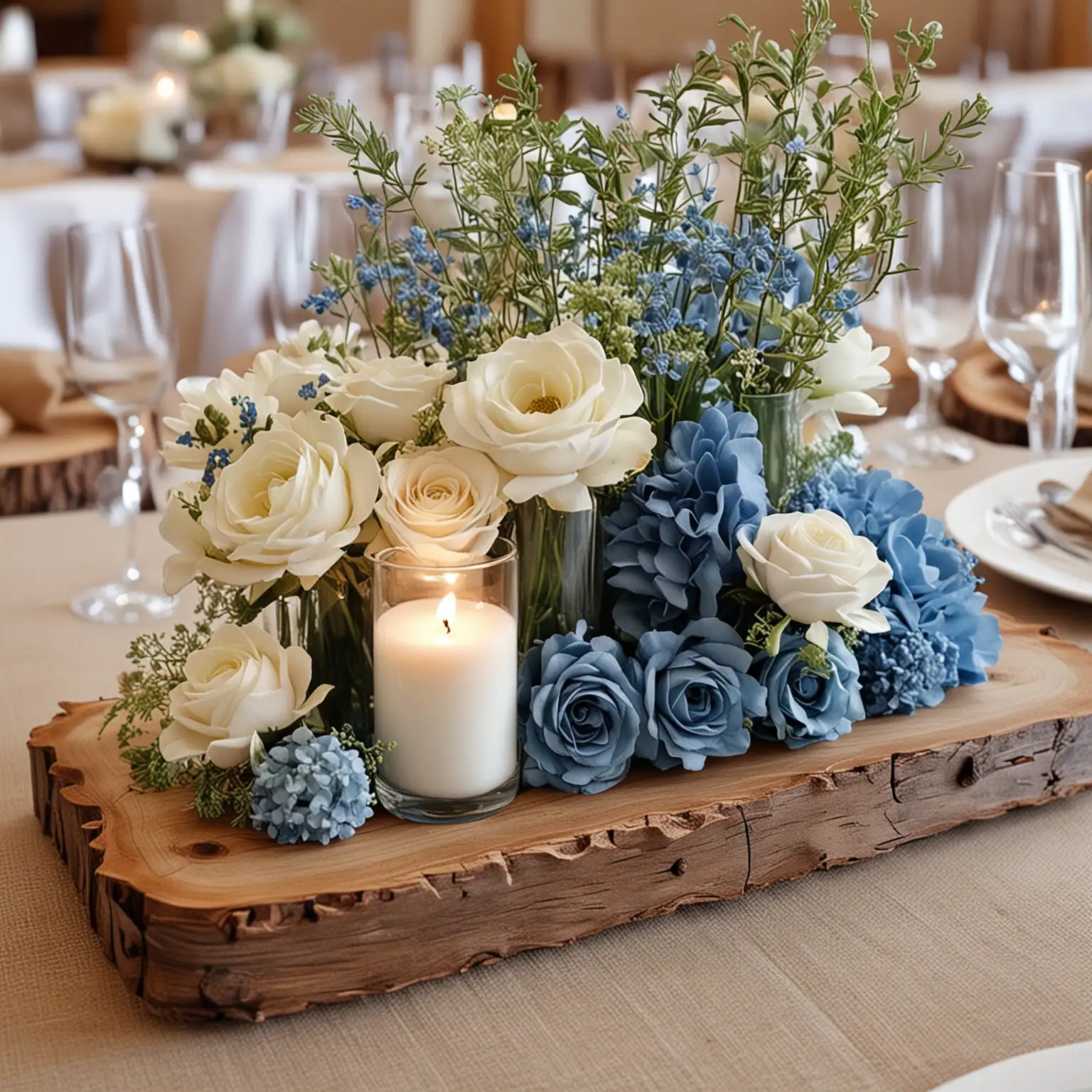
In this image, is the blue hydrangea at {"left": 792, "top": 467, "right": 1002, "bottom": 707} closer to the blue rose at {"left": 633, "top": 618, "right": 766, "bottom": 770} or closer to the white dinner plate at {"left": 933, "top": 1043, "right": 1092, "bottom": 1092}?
the blue rose at {"left": 633, "top": 618, "right": 766, "bottom": 770}

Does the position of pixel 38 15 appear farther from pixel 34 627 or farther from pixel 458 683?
pixel 458 683

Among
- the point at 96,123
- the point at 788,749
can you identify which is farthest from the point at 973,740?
the point at 96,123

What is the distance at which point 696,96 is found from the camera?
2572 mm

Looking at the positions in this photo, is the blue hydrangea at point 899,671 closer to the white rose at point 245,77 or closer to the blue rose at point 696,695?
the blue rose at point 696,695

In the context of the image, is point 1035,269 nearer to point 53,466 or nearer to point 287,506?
point 287,506

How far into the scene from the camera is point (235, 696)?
29.7 inches

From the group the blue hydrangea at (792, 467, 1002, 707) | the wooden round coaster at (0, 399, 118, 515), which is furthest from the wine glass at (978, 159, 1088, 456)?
the wooden round coaster at (0, 399, 118, 515)

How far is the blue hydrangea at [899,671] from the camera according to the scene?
2.88ft

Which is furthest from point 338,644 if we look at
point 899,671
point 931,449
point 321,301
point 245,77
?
point 245,77

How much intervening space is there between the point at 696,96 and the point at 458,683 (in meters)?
2.04

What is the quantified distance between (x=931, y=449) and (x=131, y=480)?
88 cm

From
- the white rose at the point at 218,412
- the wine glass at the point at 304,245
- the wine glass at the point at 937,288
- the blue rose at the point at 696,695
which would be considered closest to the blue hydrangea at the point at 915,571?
the blue rose at the point at 696,695

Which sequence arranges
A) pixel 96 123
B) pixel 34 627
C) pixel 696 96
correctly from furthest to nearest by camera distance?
pixel 96 123, pixel 696 96, pixel 34 627

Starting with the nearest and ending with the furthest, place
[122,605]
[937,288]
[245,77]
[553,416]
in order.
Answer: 1. [553,416]
2. [122,605]
3. [937,288]
4. [245,77]
